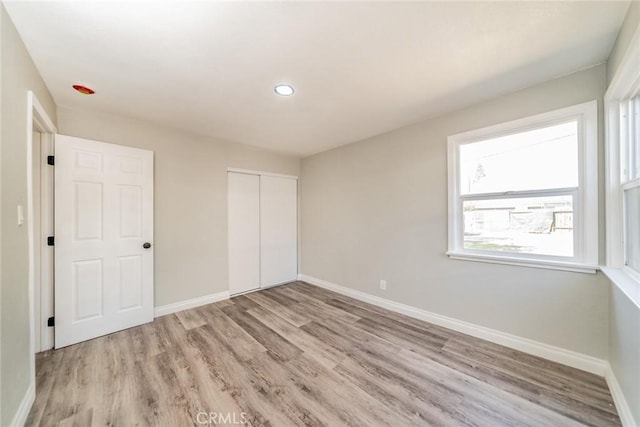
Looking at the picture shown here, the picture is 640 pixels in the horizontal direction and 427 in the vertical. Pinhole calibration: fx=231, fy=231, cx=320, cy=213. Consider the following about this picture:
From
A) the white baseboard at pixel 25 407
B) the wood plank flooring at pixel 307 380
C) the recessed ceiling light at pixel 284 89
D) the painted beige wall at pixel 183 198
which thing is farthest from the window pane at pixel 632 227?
the painted beige wall at pixel 183 198

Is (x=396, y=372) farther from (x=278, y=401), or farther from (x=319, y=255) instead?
(x=319, y=255)

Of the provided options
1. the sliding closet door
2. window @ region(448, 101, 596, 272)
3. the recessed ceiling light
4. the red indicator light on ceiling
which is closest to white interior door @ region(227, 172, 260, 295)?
the sliding closet door

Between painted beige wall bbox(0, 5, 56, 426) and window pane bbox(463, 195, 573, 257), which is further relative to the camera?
window pane bbox(463, 195, 573, 257)

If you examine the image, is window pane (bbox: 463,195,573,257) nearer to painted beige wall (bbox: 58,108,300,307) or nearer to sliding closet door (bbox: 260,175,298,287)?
sliding closet door (bbox: 260,175,298,287)

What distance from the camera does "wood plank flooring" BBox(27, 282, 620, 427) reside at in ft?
4.89

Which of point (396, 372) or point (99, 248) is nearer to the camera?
point (396, 372)

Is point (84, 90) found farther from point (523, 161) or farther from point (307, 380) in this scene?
point (523, 161)

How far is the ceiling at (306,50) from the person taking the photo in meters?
1.33

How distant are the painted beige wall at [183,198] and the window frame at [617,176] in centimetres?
397

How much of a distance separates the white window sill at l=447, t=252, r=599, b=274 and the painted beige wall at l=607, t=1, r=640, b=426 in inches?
8.0

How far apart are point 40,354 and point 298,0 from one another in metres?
3.61

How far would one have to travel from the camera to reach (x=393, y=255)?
3.12m

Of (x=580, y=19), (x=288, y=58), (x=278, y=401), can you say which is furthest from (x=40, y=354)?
(x=580, y=19)

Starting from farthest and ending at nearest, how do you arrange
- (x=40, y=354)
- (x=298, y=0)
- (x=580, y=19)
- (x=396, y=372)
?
(x=40, y=354)
(x=396, y=372)
(x=580, y=19)
(x=298, y=0)
